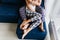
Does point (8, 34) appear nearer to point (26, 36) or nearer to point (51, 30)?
point (26, 36)

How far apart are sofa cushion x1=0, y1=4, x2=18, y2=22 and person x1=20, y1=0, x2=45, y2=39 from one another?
4.8 inches

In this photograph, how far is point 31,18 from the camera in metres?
1.17

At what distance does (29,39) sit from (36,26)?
15cm

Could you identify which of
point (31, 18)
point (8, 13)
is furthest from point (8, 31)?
point (31, 18)

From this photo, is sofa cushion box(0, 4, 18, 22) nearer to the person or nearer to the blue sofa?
the blue sofa

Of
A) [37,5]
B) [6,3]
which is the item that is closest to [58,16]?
[37,5]

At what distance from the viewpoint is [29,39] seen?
1.21 m

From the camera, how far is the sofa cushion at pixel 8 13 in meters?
1.23

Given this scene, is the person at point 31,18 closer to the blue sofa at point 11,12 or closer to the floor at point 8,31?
the blue sofa at point 11,12

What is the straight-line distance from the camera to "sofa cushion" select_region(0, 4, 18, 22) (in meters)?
1.23

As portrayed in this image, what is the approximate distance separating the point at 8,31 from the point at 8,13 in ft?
0.64

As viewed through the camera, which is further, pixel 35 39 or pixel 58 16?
pixel 58 16

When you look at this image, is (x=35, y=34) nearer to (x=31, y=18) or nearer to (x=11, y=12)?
(x=31, y=18)

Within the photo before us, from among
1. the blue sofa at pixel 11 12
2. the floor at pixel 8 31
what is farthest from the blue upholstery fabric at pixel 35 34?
the floor at pixel 8 31
